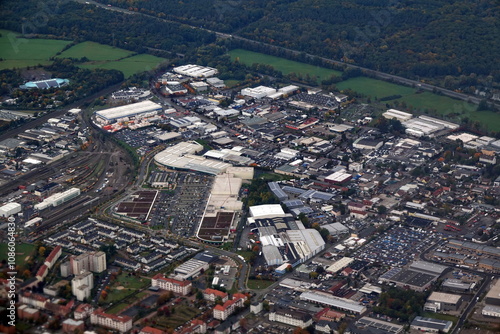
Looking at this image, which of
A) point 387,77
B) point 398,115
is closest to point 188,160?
point 398,115

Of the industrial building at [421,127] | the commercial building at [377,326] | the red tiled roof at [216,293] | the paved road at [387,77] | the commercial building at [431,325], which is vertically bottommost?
the red tiled roof at [216,293]

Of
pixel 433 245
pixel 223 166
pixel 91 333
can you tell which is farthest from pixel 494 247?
pixel 91 333

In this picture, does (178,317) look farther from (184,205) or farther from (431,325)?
(184,205)

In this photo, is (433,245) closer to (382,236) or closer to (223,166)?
(382,236)

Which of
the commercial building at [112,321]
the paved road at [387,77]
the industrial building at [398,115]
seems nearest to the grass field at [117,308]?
the commercial building at [112,321]

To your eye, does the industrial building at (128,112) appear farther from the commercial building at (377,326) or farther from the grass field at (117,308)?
the commercial building at (377,326)

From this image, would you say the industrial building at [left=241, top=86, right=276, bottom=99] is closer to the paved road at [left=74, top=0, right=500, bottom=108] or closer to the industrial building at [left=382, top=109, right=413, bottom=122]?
the paved road at [left=74, top=0, right=500, bottom=108]
